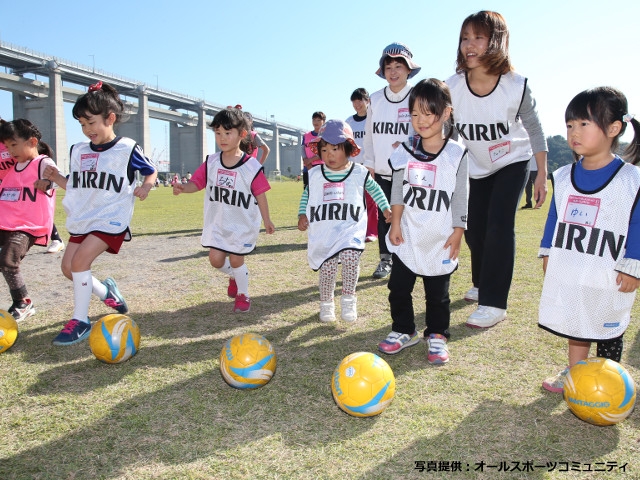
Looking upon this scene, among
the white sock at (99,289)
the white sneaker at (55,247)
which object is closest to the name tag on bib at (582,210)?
the white sock at (99,289)

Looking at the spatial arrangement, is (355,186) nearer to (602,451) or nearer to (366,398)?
(366,398)

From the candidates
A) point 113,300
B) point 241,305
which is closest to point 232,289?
point 241,305

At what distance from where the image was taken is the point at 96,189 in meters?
4.02

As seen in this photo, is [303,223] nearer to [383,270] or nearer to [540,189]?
[383,270]

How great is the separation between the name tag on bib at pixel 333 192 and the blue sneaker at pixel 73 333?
2.28 metres

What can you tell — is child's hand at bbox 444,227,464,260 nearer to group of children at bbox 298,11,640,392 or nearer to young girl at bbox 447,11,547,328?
group of children at bbox 298,11,640,392

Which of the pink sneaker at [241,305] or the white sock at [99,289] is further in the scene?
the pink sneaker at [241,305]

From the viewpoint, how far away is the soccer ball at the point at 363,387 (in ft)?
8.09

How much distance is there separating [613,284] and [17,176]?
17.1ft

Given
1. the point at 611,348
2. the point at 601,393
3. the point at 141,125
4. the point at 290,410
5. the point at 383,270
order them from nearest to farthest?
the point at 601,393
the point at 290,410
the point at 611,348
the point at 383,270
the point at 141,125

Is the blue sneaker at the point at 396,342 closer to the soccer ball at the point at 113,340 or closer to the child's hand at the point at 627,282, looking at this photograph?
the child's hand at the point at 627,282

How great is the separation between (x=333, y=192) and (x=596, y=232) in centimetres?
223

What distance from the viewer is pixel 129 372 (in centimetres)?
314

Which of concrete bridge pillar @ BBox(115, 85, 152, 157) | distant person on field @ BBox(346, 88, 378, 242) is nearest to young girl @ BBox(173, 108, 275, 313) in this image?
distant person on field @ BBox(346, 88, 378, 242)
